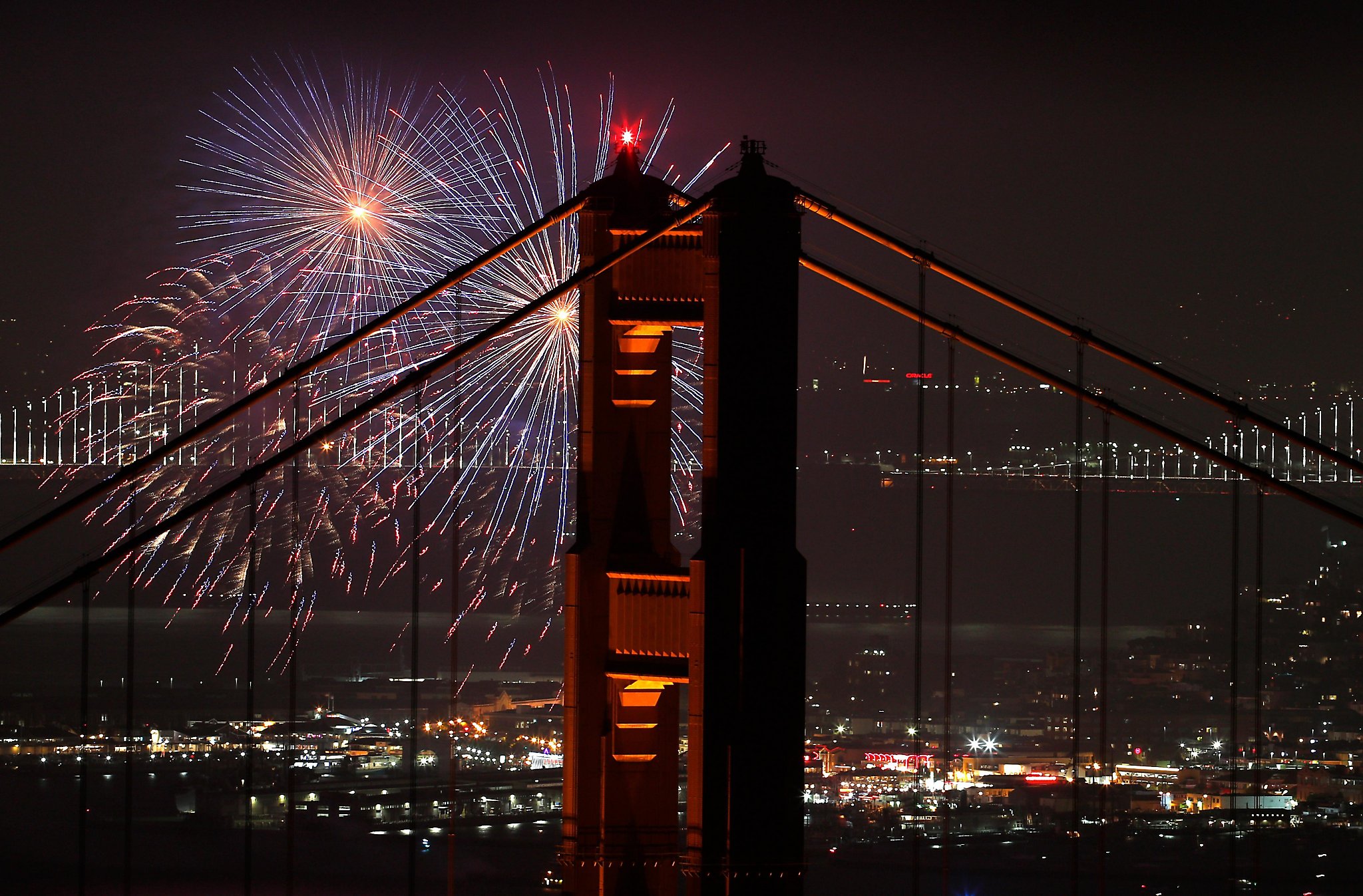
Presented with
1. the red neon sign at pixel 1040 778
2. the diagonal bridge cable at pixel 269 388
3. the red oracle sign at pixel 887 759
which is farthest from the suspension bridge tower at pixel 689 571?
the red neon sign at pixel 1040 778

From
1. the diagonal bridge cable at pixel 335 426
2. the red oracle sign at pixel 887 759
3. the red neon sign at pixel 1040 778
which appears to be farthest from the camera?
the red neon sign at pixel 1040 778

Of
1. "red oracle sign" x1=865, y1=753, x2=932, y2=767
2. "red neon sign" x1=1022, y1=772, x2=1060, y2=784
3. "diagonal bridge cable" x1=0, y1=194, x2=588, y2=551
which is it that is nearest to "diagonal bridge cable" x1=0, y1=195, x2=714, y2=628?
"diagonal bridge cable" x1=0, y1=194, x2=588, y2=551

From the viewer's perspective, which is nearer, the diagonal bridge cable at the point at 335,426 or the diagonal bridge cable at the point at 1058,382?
the diagonal bridge cable at the point at 335,426

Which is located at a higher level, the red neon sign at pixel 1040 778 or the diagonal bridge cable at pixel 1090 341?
the diagonal bridge cable at pixel 1090 341

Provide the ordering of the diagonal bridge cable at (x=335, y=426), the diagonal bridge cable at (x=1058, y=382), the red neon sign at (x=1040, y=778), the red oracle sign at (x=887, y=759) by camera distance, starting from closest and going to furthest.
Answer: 1. the diagonal bridge cable at (x=335, y=426)
2. the diagonal bridge cable at (x=1058, y=382)
3. the red oracle sign at (x=887, y=759)
4. the red neon sign at (x=1040, y=778)

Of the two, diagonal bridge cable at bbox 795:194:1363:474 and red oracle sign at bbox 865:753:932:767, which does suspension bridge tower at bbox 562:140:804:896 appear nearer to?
diagonal bridge cable at bbox 795:194:1363:474

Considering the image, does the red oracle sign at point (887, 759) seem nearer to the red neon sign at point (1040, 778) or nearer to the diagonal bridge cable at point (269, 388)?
the red neon sign at point (1040, 778)

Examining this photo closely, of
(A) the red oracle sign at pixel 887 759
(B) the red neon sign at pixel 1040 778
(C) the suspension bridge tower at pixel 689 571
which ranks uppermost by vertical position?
(C) the suspension bridge tower at pixel 689 571

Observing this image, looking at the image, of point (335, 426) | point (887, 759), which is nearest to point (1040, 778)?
point (887, 759)
